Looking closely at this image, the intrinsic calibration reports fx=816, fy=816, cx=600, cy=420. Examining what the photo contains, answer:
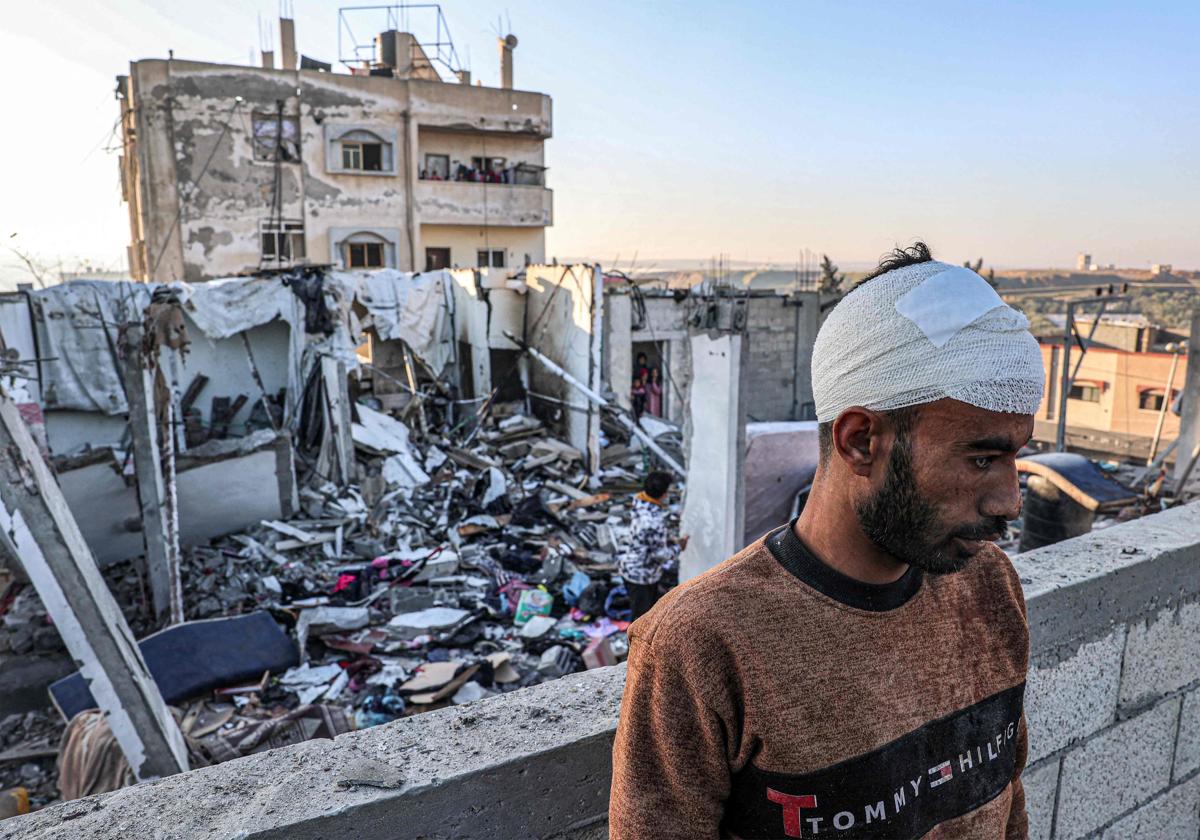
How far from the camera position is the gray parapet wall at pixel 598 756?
4.66ft

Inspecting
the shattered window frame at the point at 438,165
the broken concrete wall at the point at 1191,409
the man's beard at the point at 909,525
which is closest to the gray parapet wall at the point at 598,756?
the man's beard at the point at 909,525

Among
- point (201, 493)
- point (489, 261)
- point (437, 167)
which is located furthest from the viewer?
point (489, 261)

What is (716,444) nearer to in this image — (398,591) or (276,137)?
(398,591)

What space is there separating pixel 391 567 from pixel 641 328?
1125 cm

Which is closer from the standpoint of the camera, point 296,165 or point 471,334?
point 471,334

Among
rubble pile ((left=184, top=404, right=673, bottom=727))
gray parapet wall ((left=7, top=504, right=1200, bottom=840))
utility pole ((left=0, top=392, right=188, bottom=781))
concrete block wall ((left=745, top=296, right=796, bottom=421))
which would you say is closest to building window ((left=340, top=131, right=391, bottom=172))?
concrete block wall ((left=745, top=296, right=796, bottom=421))

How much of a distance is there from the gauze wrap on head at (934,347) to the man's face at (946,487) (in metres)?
0.03

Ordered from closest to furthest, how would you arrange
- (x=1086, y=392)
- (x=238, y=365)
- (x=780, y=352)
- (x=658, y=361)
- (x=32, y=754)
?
(x=32, y=754)
(x=238, y=365)
(x=658, y=361)
(x=780, y=352)
(x=1086, y=392)

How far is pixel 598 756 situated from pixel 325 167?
28.9 m

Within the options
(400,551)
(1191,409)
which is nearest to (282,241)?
(400,551)

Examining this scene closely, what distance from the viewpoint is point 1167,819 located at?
2.77m

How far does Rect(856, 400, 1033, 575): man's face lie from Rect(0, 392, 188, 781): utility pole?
170 inches

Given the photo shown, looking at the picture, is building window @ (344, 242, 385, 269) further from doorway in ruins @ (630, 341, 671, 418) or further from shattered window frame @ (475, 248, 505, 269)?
doorway in ruins @ (630, 341, 671, 418)

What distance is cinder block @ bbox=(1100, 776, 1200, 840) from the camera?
2.63 meters
